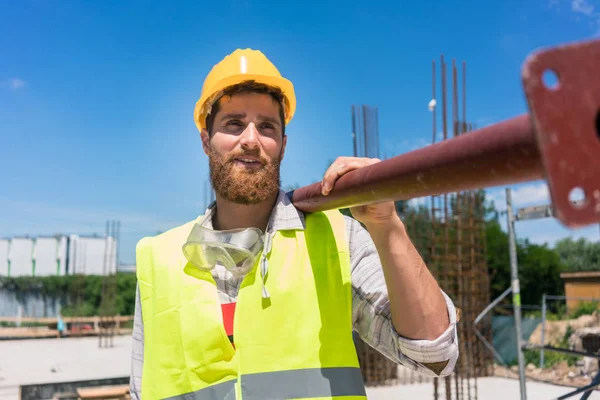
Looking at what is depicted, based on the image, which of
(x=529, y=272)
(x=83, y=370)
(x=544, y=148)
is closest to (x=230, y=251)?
(x=544, y=148)

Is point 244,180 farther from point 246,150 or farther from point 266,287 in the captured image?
point 266,287

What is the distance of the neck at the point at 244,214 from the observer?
204 centimetres

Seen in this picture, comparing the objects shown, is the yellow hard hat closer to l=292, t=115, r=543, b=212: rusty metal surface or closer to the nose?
the nose

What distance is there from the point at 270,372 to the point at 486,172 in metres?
1.08

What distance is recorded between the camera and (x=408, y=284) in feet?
4.96

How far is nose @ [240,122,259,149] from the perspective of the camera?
189cm

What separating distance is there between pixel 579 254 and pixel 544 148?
35.0 meters

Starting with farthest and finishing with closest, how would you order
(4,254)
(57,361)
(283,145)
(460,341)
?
(4,254), (57,361), (460,341), (283,145)

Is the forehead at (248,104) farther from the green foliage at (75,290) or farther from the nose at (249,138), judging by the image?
the green foliage at (75,290)

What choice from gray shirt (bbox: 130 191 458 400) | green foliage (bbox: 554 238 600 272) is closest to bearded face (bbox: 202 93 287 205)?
gray shirt (bbox: 130 191 458 400)

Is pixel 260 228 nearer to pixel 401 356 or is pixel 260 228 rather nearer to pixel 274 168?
pixel 274 168

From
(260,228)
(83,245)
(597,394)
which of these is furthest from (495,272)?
(83,245)

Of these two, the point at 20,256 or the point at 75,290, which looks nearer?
the point at 75,290

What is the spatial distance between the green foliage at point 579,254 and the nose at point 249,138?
94.3ft
